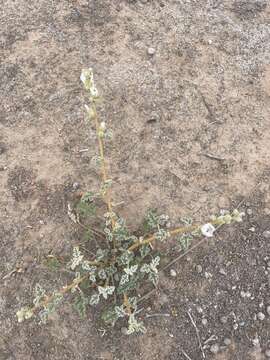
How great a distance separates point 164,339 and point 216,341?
351mm

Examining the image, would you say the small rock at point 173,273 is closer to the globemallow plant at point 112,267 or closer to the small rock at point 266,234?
the globemallow plant at point 112,267

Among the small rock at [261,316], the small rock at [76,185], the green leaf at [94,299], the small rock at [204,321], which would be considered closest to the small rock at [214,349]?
the small rock at [204,321]

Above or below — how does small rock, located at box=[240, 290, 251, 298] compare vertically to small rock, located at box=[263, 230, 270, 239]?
below

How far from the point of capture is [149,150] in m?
4.08

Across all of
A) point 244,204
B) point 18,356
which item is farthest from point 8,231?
point 244,204

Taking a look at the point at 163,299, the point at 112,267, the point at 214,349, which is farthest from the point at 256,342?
the point at 112,267

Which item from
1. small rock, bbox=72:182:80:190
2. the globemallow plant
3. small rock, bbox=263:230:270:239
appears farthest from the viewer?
small rock, bbox=72:182:80:190

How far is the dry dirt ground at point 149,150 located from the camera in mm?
3455

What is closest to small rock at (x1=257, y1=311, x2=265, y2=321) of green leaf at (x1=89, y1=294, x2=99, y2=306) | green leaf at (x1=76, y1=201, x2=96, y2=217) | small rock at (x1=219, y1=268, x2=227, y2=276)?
small rock at (x1=219, y1=268, x2=227, y2=276)

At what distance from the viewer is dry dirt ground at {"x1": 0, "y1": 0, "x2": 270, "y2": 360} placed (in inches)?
136

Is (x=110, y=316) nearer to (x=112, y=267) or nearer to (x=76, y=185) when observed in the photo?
(x=112, y=267)

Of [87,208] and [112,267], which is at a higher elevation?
[87,208]

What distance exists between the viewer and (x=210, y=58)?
4.62 meters

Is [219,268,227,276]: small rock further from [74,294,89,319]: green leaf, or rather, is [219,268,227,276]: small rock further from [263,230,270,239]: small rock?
[74,294,89,319]: green leaf
